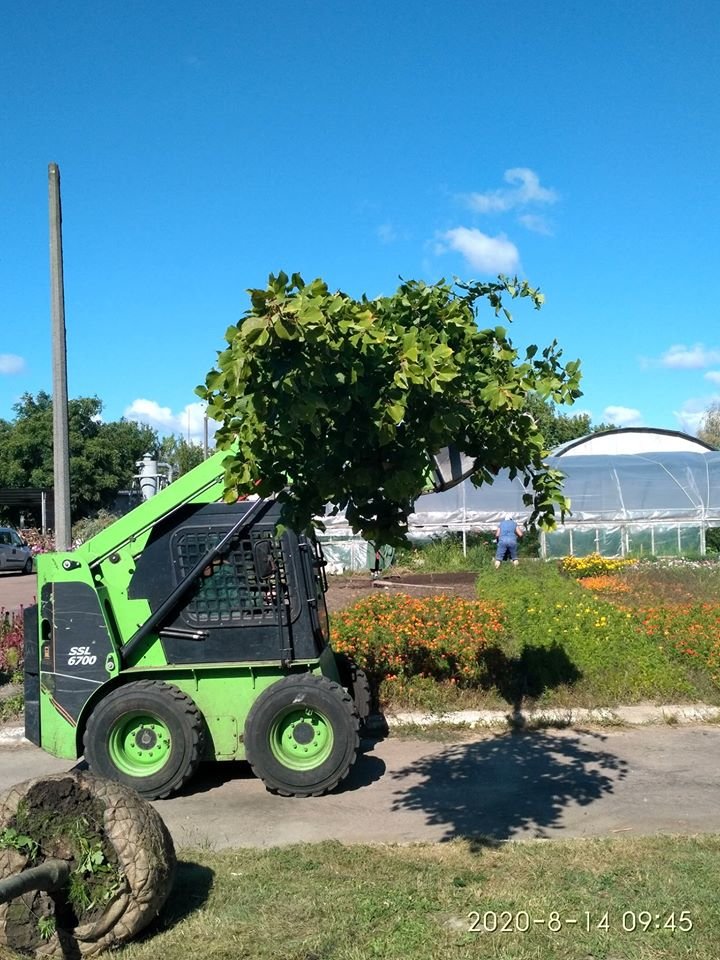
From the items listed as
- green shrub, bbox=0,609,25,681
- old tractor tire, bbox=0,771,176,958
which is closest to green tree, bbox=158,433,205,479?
green shrub, bbox=0,609,25,681

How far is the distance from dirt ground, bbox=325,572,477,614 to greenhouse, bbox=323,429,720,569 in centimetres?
377

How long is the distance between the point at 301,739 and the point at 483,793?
1437 mm

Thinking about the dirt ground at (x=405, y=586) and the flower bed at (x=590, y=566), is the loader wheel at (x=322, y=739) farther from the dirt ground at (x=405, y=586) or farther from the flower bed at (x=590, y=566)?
the flower bed at (x=590, y=566)

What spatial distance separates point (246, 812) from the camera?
6.71 metres

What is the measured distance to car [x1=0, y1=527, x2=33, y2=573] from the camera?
101ft

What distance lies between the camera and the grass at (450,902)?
4090 millimetres

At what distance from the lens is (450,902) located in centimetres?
455

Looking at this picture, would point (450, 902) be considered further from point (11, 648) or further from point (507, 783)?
point (11, 648)

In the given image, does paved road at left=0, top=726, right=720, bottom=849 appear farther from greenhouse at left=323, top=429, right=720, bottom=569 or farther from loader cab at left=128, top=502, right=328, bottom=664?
greenhouse at left=323, top=429, right=720, bottom=569

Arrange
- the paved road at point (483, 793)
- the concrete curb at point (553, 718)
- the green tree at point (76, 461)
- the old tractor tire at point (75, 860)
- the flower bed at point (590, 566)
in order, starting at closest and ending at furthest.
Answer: the old tractor tire at point (75, 860)
the paved road at point (483, 793)
the concrete curb at point (553, 718)
the flower bed at point (590, 566)
the green tree at point (76, 461)

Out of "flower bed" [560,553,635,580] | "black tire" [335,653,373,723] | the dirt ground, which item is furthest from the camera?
"flower bed" [560,553,635,580]

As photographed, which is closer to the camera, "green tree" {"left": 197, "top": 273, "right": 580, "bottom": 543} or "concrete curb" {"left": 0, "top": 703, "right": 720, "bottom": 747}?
"green tree" {"left": 197, "top": 273, "right": 580, "bottom": 543}

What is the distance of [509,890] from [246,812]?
103 inches

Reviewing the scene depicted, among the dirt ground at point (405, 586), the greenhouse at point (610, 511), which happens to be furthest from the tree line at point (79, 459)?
the dirt ground at point (405, 586)
